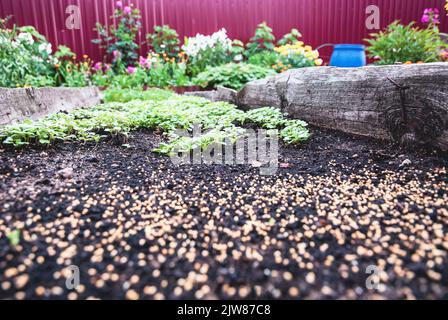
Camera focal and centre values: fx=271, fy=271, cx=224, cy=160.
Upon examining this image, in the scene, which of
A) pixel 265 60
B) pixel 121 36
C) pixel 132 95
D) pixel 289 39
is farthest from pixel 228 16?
pixel 132 95

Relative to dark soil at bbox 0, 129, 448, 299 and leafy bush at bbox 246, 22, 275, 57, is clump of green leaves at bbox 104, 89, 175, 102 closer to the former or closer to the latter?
dark soil at bbox 0, 129, 448, 299

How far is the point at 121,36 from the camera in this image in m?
6.45

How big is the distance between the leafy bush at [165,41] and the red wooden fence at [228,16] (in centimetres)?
50

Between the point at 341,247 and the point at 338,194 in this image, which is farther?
the point at 338,194

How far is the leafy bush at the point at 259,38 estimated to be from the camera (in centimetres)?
676

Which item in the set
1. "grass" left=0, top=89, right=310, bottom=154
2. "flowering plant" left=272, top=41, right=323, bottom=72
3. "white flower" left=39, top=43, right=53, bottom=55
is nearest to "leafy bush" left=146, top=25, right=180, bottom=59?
"white flower" left=39, top=43, right=53, bottom=55

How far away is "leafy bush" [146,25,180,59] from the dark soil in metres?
5.47

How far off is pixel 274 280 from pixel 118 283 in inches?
20.6

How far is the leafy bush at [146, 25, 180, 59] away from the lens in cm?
654

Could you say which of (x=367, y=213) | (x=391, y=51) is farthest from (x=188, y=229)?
(x=391, y=51)

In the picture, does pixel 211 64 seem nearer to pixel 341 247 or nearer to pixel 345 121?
pixel 345 121

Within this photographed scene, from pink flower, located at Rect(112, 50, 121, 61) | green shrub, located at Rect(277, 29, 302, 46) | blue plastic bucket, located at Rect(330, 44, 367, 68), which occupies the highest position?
green shrub, located at Rect(277, 29, 302, 46)

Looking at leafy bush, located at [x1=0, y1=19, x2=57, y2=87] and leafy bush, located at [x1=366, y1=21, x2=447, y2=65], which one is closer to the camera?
leafy bush, located at [x1=0, y1=19, x2=57, y2=87]

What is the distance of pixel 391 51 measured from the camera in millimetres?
4324
